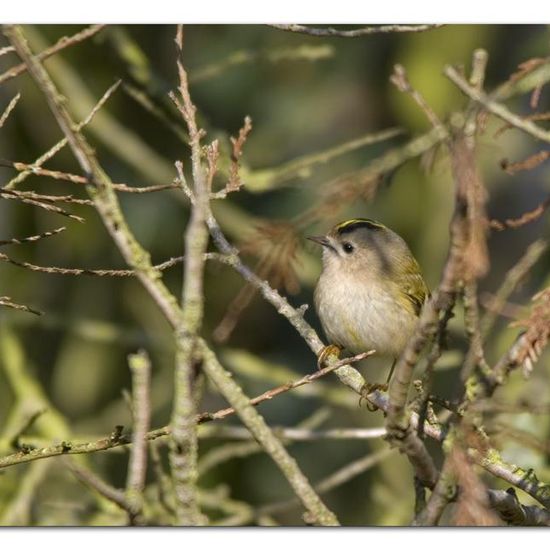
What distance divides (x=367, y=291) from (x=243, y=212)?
1.45 m

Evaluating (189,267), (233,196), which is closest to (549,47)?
(233,196)

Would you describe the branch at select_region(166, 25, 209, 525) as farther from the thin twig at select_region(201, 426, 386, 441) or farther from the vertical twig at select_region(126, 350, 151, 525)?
the thin twig at select_region(201, 426, 386, 441)

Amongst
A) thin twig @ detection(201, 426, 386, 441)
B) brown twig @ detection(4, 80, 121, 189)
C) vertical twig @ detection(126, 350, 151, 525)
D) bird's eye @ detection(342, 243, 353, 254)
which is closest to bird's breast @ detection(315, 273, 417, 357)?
bird's eye @ detection(342, 243, 353, 254)

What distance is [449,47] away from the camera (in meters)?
3.92

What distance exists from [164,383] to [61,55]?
1.24m

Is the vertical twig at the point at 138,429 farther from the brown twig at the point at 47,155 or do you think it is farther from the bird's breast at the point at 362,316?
the bird's breast at the point at 362,316

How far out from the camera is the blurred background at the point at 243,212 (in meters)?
3.55

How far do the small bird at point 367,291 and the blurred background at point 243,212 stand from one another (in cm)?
55

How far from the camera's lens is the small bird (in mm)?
2570

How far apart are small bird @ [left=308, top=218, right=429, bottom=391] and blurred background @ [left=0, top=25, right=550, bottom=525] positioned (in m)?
0.55

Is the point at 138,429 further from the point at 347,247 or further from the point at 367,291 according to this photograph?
the point at 347,247

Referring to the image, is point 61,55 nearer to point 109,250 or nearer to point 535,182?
point 109,250
